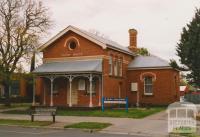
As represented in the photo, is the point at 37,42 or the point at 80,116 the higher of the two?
the point at 37,42

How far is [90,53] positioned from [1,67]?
7.93m

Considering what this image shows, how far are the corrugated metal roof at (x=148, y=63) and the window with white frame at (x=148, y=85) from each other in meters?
1.27

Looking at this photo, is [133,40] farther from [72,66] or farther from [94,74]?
[94,74]

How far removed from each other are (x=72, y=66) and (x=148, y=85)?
8830mm

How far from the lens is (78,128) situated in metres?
21.0

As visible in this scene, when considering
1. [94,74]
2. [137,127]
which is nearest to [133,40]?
[94,74]

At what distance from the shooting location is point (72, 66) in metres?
35.5

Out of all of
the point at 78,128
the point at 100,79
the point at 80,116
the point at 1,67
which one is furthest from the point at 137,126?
the point at 1,67

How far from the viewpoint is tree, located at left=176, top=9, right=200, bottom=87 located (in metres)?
26.2

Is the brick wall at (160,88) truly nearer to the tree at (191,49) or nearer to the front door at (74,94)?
the front door at (74,94)

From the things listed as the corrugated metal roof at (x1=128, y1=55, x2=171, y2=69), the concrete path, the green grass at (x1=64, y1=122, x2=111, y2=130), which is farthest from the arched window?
the green grass at (x1=64, y1=122, x2=111, y2=130)

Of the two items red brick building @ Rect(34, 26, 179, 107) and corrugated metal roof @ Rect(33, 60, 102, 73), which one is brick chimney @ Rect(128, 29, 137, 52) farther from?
corrugated metal roof @ Rect(33, 60, 102, 73)

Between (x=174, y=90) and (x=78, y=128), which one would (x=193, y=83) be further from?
(x=174, y=90)

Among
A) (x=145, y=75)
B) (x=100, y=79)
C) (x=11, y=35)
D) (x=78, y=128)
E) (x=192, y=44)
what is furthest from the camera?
(x=145, y=75)
